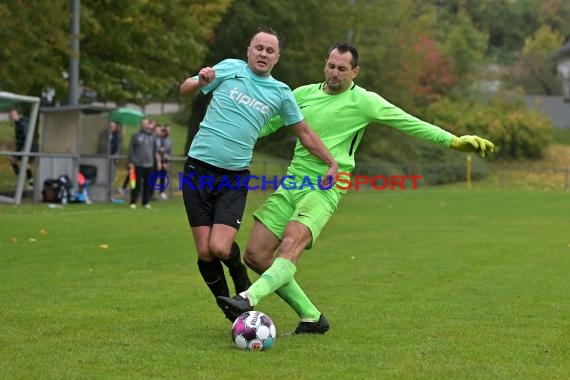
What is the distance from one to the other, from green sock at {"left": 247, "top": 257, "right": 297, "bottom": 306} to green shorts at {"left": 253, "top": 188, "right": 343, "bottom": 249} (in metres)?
0.37

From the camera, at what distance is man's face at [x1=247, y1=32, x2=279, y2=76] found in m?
7.91

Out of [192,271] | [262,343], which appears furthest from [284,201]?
[192,271]

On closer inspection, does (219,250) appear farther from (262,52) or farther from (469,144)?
(469,144)

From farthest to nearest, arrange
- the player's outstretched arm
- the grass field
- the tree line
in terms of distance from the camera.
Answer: the tree line, the player's outstretched arm, the grass field

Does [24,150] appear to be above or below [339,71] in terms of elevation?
below

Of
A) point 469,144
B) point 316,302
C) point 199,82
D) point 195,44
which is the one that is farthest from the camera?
point 195,44

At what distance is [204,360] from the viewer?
6.81 meters

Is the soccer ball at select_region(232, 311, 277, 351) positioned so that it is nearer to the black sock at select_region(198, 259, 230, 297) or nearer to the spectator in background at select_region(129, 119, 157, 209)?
the black sock at select_region(198, 259, 230, 297)

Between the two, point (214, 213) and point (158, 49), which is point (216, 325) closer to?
point (214, 213)

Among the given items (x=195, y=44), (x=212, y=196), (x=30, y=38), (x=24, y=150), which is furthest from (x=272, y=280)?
(x=195, y=44)

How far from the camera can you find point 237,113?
7906mm

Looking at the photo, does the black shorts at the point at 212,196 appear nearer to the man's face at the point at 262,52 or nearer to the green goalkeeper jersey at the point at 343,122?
the green goalkeeper jersey at the point at 343,122

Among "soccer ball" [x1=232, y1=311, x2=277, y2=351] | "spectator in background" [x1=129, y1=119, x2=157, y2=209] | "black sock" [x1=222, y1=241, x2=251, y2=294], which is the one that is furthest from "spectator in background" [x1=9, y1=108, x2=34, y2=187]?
"soccer ball" [x1=232, y1=311, x2=277, y2=351]

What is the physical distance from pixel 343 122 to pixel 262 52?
0.90 metres
